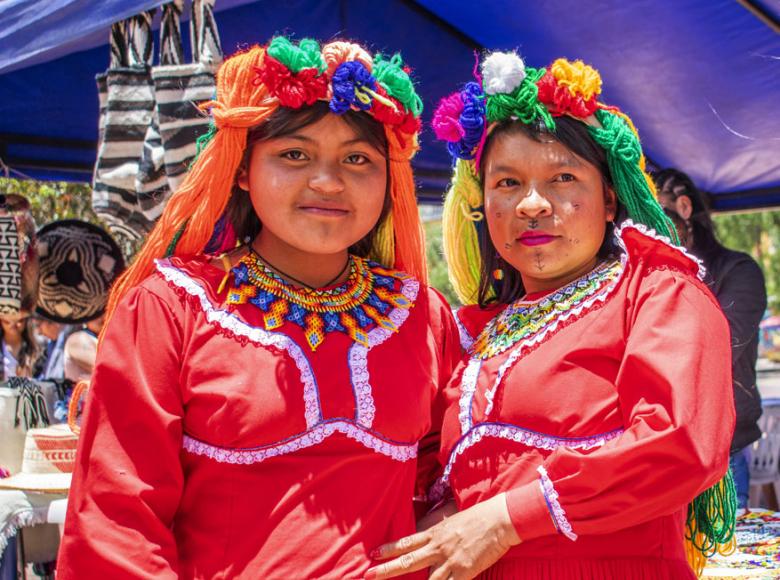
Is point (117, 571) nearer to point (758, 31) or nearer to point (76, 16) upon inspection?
point (76, 16)

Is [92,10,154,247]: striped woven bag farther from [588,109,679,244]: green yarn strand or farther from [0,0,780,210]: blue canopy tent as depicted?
[588,109,679,244]: green yarn strand

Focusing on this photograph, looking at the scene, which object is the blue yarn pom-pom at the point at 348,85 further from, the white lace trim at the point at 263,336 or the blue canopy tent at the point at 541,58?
the blue canopy tent at the point at 541,58

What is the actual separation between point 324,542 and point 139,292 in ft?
2.03

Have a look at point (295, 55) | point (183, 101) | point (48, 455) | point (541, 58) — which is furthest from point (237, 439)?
point (541, 58)

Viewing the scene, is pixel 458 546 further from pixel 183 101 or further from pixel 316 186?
pixel 183 101

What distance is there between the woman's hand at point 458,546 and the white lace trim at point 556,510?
3.3 inches

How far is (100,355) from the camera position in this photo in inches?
62.6

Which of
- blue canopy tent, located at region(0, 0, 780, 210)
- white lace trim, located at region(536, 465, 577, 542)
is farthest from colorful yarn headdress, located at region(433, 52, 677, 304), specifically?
blue canopy tent, located at region(0, 0, 780, 210)

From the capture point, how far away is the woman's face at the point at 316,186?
1728mm

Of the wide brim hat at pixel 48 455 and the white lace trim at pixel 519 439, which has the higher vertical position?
the white lace trim at pixel 519 439

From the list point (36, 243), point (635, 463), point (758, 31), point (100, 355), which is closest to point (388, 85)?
point (100, 355)

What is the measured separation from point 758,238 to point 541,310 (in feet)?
75.7

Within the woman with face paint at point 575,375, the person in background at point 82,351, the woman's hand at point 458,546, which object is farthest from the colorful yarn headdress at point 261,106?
the person in background at point 82,351

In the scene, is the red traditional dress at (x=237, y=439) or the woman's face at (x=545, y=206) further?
the woman's face at (x=545, y=206)
